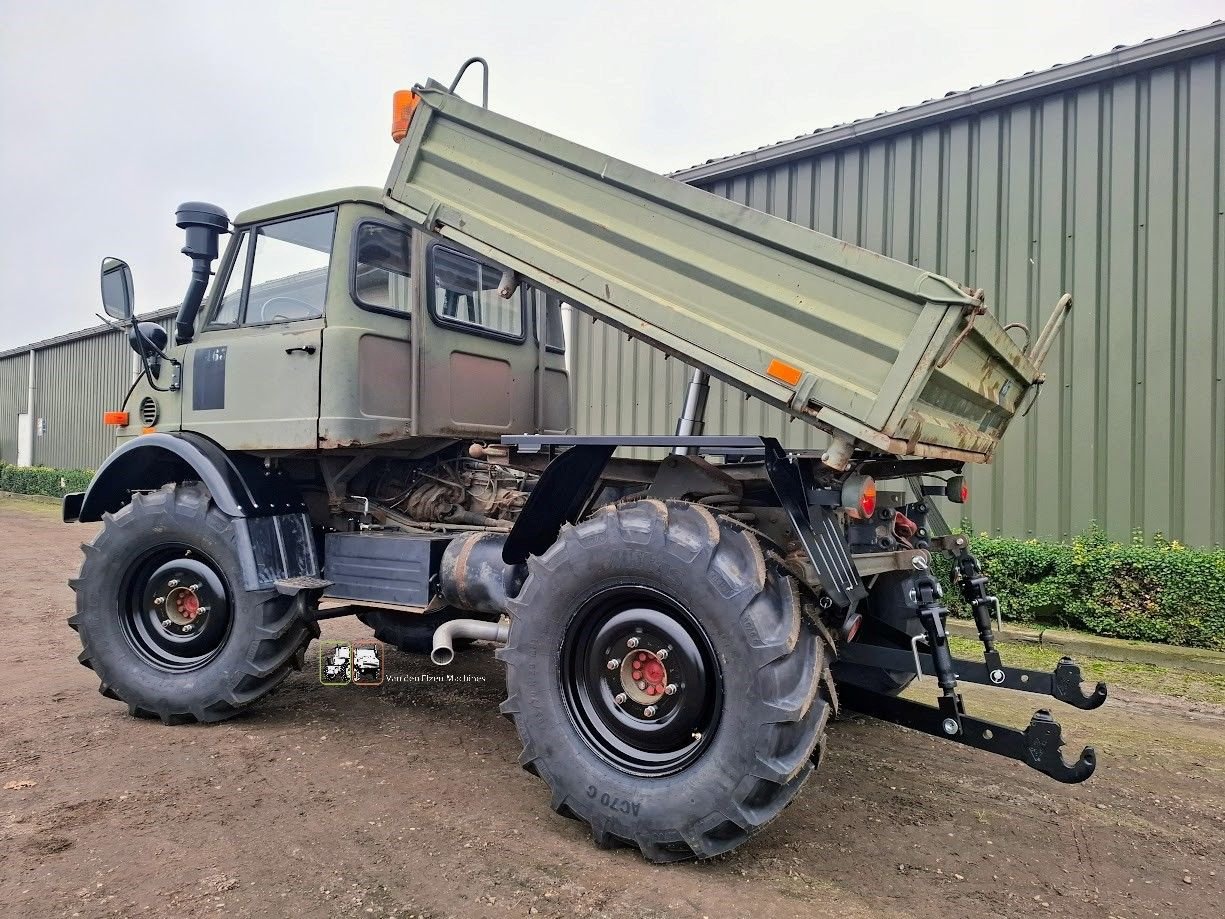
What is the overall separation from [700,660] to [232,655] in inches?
108

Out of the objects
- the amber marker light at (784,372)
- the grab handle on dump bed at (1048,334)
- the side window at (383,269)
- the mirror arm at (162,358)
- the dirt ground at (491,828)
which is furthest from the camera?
the mirror arm at (162,358)

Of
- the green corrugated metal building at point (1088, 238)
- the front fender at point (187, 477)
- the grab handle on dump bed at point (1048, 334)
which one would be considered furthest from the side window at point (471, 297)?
the green corrugated metal building at point (1088, 238)

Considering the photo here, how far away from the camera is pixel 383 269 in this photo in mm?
4660

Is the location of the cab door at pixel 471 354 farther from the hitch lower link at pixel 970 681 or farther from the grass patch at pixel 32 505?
the grass patch at pixel 32 505

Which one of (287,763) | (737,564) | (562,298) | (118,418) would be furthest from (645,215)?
(118,418)

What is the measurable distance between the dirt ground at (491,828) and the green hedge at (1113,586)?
160cm

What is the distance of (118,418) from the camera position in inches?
207

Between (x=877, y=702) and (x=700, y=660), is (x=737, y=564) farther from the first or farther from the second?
(x=877, y=702)

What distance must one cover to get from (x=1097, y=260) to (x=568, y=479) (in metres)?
6.07

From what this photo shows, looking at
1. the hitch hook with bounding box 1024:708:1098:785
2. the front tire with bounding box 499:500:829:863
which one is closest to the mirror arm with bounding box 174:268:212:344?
the front tire with bounding box 499:500:829:863

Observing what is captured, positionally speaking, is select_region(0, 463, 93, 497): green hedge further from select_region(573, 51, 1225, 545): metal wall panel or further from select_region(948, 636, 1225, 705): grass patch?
select_region(948, 636, 1225, 705): grass patch

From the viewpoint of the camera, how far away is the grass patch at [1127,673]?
18.2ft

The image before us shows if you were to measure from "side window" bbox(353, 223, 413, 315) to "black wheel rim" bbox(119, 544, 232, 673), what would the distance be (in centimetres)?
174

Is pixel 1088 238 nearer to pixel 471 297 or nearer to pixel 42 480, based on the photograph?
pixel 471 297
